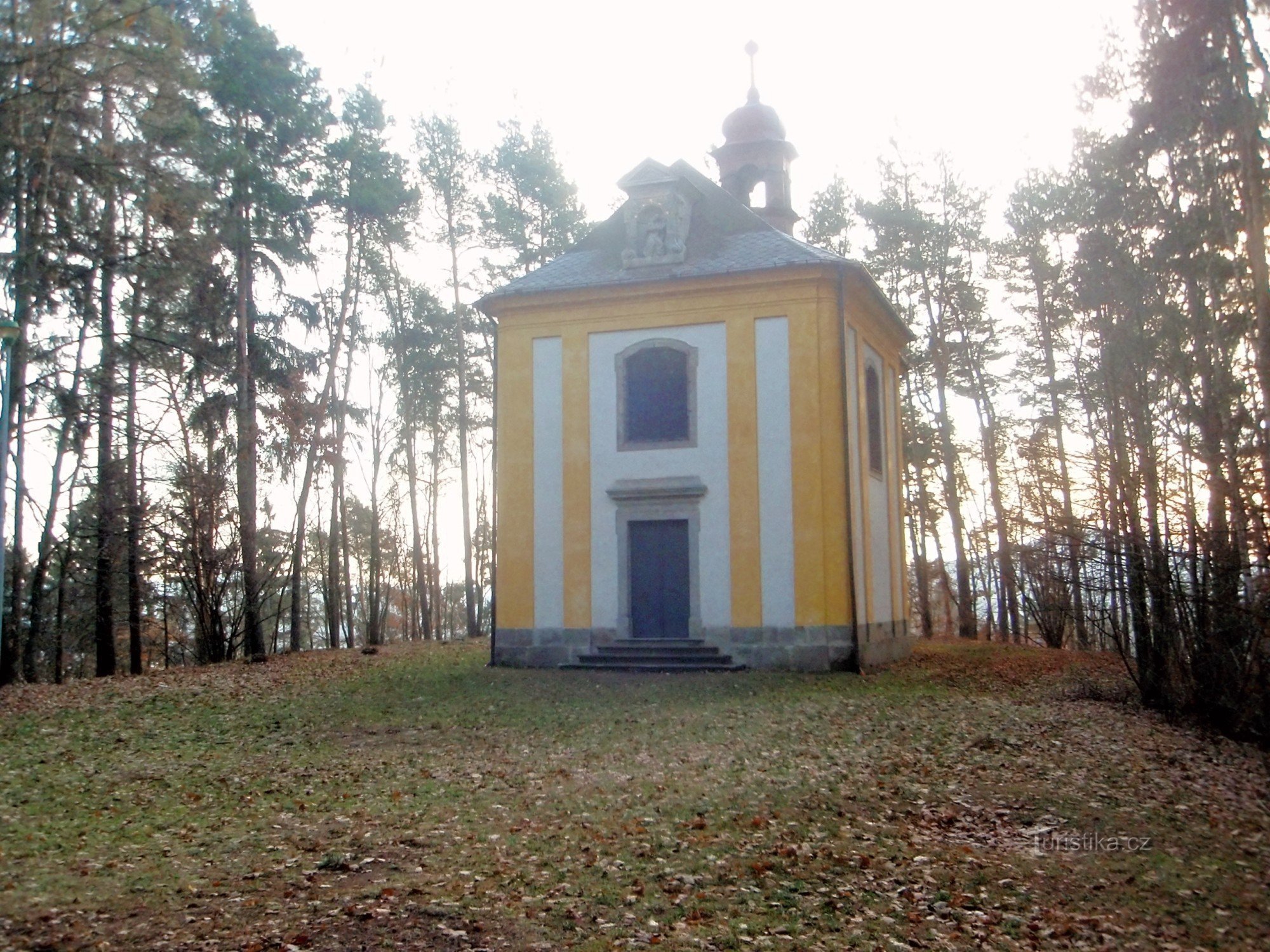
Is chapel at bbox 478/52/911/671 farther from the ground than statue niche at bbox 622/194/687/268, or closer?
closer

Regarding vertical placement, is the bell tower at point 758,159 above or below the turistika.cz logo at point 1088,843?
above

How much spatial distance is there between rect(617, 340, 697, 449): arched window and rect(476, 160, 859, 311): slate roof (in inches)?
47.4

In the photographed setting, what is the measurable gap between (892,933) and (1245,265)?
13842mm

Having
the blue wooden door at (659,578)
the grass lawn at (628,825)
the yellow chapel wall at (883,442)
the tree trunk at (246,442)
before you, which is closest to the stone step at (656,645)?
the blue wooden door at (659,578)

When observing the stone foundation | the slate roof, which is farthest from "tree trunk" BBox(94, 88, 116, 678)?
the stone foundation

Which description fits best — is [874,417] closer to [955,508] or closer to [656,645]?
[656,645]

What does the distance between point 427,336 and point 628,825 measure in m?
24.0

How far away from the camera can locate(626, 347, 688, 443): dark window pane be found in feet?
60.3

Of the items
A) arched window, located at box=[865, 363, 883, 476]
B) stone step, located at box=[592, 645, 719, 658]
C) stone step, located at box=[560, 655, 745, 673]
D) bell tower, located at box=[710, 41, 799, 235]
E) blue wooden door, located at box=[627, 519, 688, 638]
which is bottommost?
stone step, located at box=[560, 655, 745, 673]

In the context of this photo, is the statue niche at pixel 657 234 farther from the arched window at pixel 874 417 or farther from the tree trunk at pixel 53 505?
the tree trunk at pixel 53 505

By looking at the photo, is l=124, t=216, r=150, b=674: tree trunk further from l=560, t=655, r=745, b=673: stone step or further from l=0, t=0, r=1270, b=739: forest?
l=560, t=655, r=745, b=673: stone step

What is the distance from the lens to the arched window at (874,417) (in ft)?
67.1

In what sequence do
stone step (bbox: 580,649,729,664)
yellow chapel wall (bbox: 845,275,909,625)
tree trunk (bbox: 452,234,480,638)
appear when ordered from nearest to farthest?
stone step (bbox: 580,649,729,664) < yellow chapel wall (bbox: 845,275,909,625) < tree trunk (bbox: 452,234,480,638)

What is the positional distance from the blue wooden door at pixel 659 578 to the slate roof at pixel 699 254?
4.13 m
